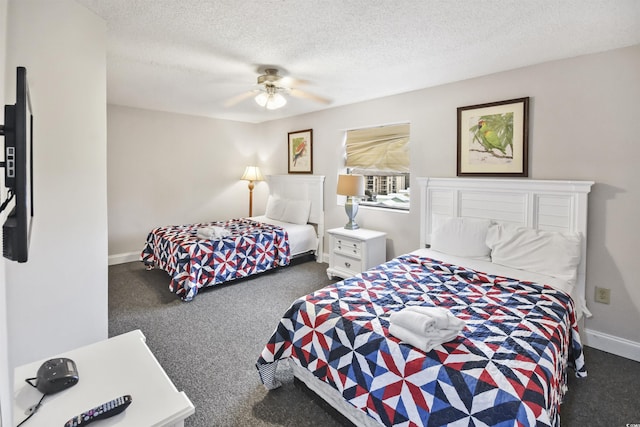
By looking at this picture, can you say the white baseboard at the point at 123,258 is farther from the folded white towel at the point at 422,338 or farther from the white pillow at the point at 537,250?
the white pillow at the point at 537,250

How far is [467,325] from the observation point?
5.59 feet

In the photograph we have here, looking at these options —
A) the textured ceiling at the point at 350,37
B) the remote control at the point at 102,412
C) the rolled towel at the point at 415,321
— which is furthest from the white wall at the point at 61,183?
the rolled towel at the point at 415,321

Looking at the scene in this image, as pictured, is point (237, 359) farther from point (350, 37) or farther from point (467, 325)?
point (350, 37)

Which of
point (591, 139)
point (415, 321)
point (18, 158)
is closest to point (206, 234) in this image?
point (415, 321)

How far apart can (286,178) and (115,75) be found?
106 inches

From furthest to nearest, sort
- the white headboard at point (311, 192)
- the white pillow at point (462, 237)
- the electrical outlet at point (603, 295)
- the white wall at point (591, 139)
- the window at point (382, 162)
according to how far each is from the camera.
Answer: the white headboard at point (311, 192) < the window at point (382, 162) < the white pillow at point (462, 237) < the electrical outlet at point (603, 295) < the white wall at point (591, 139)

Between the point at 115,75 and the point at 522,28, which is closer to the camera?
the point at 522,28

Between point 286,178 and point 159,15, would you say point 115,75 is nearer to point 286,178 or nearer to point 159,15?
point 159,15

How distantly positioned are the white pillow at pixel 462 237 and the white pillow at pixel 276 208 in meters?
2.60

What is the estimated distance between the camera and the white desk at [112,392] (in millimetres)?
995

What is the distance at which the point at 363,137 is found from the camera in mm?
4242

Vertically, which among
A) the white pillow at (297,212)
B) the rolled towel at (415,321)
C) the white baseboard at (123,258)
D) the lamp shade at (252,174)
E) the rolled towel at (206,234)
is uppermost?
the lamp shade at (252,174)

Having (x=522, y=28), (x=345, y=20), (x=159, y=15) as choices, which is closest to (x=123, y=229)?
(x=159, y=15)

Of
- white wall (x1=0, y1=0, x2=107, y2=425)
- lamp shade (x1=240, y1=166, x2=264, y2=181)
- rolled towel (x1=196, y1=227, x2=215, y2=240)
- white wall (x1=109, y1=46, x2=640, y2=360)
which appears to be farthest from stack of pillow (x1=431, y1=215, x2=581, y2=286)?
lamp shade (x1=240, y1=166, x2=264, y2=181)
